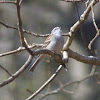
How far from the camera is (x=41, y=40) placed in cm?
749

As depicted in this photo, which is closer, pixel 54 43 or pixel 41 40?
pixel 54 43

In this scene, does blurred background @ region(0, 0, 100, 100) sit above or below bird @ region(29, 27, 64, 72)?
below

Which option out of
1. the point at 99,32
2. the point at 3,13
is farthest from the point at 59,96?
the point at 99,32

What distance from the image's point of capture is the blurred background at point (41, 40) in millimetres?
7824

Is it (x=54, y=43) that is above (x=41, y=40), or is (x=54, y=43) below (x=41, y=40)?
above

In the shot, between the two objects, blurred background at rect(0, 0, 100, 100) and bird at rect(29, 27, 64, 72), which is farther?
blurred background at rect(0, 0, 100, 100)

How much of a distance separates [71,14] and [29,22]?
102 centimetres

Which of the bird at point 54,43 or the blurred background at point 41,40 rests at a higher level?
the bird at point 54,43

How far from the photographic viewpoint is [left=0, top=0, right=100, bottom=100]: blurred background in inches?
308

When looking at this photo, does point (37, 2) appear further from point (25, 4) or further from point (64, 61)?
point (64, 61)

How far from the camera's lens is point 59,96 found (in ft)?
26.4

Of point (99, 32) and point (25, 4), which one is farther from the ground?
point (99, 32)

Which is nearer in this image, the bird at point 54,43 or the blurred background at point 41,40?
the bird at point 54,43

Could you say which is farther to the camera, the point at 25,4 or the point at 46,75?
the point at 25,4
